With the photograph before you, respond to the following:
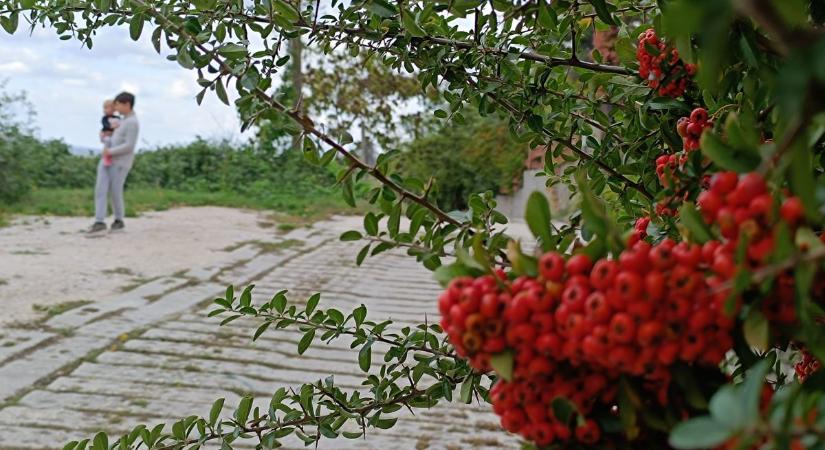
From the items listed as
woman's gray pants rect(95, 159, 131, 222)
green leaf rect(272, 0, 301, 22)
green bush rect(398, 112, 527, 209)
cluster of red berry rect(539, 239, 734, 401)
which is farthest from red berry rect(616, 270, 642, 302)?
green bush rect(398, 112, 527, 209)

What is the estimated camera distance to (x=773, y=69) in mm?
765

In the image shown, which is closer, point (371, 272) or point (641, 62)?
point (641, 62)

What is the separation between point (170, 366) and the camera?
3377mm

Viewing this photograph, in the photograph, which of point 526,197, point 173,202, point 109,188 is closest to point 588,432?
point 109,188

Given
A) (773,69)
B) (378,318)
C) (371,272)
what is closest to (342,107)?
(371,272)

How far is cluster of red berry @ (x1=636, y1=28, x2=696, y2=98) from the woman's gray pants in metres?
6.79

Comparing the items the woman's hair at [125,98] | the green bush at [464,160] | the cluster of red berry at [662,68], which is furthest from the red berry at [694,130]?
the green bush at [464,160]

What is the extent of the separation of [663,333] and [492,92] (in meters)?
0.89

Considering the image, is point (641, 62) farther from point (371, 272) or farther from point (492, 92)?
point (371, 272)

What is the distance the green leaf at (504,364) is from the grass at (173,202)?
7759mm

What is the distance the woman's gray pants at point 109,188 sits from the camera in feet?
23.5

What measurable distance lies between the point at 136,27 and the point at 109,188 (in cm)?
691

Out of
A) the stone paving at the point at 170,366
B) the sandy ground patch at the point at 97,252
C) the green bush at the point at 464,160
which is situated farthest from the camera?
the green bush at the point at 464,160

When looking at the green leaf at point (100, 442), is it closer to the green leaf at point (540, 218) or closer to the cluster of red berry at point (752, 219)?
the green leaf at point (540, 218)
